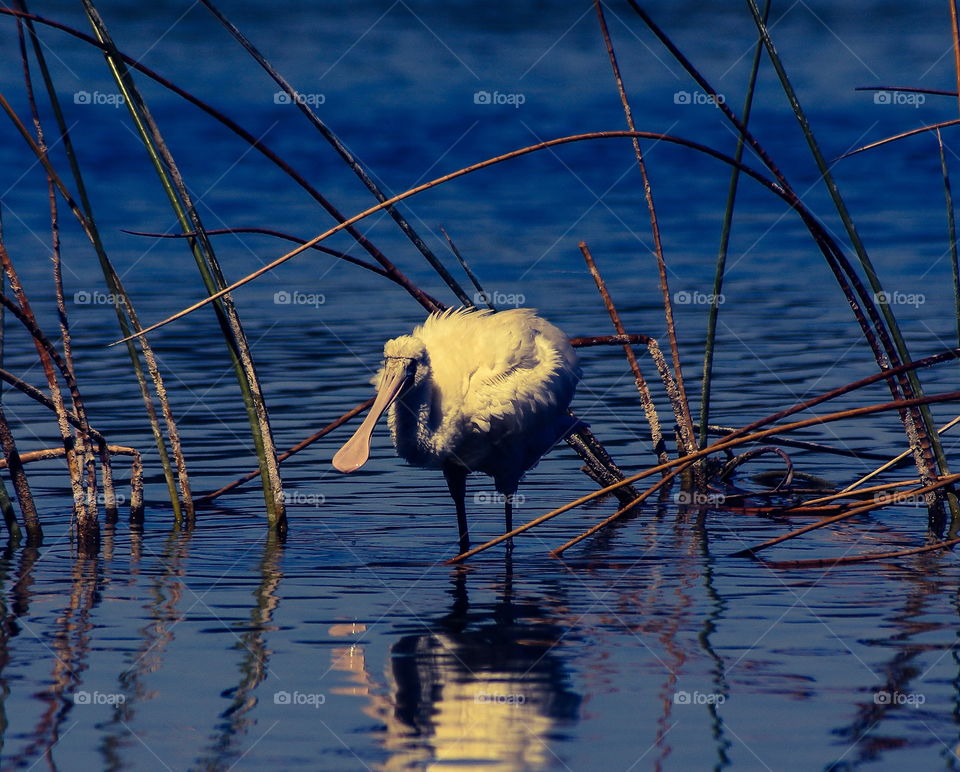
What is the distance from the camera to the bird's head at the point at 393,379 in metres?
7.88

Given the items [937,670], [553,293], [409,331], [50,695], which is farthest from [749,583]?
[553,293]

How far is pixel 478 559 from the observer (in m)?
7.77

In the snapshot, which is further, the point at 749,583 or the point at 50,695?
the point at 749,583

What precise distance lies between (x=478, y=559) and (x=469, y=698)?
2.33 m

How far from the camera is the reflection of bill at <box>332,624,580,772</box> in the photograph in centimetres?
494

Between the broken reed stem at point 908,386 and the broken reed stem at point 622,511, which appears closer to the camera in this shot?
the broken reed stem at point 622,511

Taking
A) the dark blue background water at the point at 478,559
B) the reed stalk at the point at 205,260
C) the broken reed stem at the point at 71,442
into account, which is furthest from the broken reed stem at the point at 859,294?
the broken reed stem at the point at 71,442

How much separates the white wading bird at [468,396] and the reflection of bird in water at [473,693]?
1.62 metres

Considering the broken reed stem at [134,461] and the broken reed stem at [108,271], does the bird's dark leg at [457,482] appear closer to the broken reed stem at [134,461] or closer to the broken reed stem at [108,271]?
the broken reed stem at [108,271]

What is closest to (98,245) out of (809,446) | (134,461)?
(134,461)

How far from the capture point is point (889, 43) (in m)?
37.0

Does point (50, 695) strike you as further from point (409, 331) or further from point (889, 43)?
point (889, 43)

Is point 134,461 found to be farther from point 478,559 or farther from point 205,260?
point 478,559

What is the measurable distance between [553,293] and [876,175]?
36.6 ft
